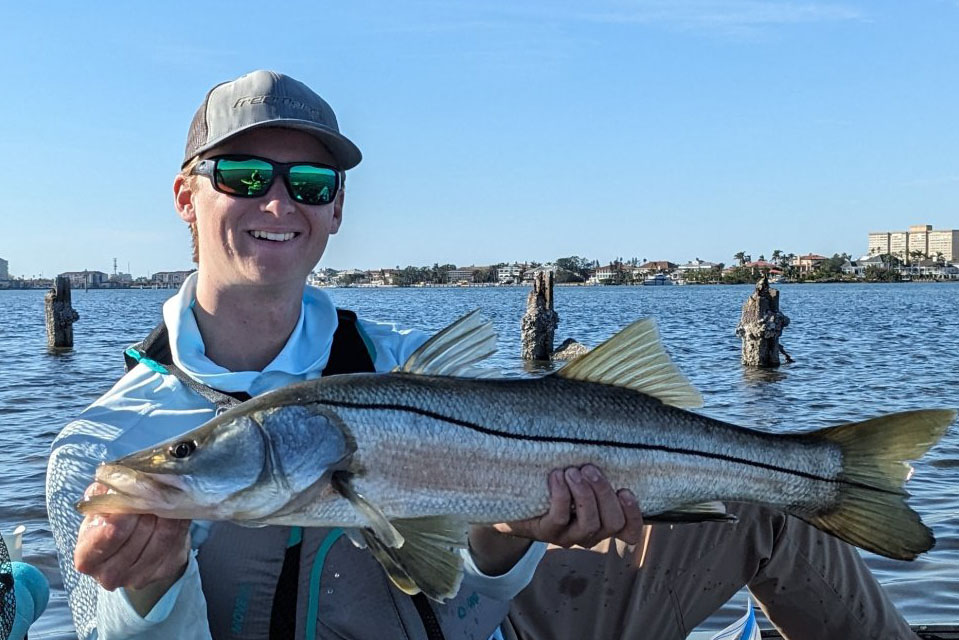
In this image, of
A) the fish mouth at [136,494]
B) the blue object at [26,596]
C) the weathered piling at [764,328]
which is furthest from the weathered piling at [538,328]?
the fish mouth at [136,494]

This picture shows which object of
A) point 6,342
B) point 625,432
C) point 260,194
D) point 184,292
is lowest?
point 6,342

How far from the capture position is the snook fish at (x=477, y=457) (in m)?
2.72

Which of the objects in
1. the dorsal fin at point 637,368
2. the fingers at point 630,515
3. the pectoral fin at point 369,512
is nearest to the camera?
the pectoral fin at point 369,512

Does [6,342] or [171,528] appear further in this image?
[6,342]

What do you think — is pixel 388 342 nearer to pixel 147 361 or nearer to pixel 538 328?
pixel 147 361

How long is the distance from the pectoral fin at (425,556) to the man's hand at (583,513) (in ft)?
0.99

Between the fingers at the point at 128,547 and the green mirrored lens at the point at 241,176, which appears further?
the green mirrored lens at the point at 241,176

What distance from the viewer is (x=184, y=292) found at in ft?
12.8

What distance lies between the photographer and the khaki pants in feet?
13.9

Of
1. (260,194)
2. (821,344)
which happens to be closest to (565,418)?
(260,194)

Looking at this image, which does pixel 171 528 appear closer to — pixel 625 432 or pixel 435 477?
pixel 435 477

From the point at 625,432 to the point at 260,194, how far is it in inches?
67.7

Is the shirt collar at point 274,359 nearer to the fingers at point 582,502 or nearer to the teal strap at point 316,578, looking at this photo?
the teal strap at point 316,578

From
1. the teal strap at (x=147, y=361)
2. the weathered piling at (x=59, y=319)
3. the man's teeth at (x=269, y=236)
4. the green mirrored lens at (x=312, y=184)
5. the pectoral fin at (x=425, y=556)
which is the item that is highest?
the green mirrored lens at (x=312, y=184)
